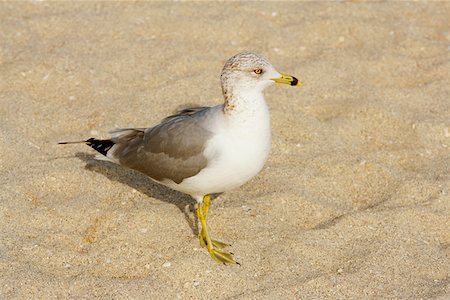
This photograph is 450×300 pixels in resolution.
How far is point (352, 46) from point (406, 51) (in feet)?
1.66

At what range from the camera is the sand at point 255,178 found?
4082 millimetres

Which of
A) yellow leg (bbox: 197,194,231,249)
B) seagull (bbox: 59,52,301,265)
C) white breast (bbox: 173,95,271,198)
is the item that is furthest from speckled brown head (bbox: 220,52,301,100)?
yellow leg (bbox: 197,194,231,249)

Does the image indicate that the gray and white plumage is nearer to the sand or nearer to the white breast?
the white breast

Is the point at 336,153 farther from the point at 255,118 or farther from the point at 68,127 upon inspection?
the point at 68,127

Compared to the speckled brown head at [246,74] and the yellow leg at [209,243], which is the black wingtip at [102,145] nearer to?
the yellow leg at [209,243]

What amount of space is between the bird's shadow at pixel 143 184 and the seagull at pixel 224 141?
441 millimetres

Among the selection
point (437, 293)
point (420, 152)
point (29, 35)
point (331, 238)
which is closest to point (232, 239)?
point (331, 238)

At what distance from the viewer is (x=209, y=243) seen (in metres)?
4.23

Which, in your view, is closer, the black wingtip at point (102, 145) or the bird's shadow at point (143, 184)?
the black wingtip at point (102, 145)

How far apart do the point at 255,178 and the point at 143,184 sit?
2.68ft

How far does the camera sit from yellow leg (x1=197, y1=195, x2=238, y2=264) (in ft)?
13.6

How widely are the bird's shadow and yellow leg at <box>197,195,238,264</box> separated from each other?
7.9 inches

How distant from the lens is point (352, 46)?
6.60 meters

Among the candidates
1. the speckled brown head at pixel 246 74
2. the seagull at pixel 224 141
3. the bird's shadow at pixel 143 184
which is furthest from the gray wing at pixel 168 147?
the bird's shadow at pixel 143 184
